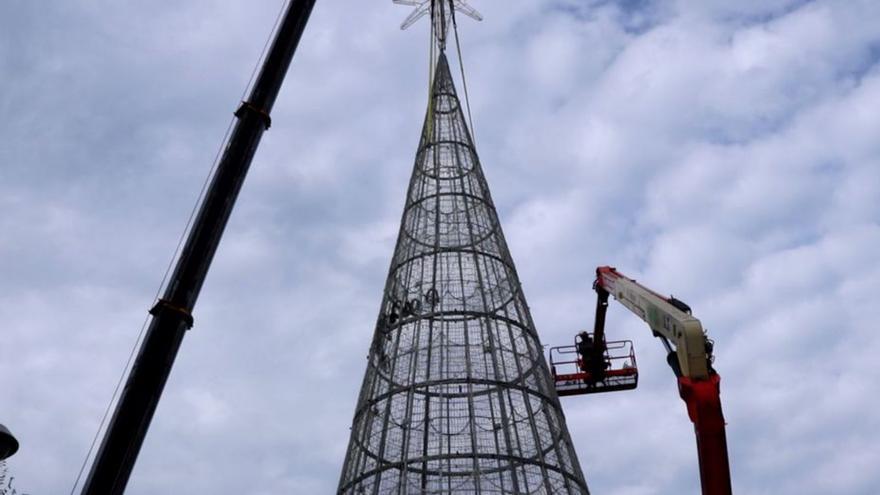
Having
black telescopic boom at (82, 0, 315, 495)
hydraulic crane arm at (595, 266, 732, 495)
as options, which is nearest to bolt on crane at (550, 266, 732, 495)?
hydraulic crane arm at (595, 266, 732, 495)

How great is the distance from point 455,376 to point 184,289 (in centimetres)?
712

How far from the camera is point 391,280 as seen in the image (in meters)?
25.0

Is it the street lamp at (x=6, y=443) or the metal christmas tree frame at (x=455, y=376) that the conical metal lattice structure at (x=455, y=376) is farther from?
the street lamp at (x=6, y=443)

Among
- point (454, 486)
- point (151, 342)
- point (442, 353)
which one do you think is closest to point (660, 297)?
point (442, 353)

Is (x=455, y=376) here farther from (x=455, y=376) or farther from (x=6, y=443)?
(x=6, y=443)

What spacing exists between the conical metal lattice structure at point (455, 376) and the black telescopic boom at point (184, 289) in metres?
5.74

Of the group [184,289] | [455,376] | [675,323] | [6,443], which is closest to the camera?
[6,443]

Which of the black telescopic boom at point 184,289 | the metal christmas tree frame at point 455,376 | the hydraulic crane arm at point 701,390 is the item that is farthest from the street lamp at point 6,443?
the hydraulic crane arm at point 701,390

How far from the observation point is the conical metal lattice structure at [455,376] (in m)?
19.7

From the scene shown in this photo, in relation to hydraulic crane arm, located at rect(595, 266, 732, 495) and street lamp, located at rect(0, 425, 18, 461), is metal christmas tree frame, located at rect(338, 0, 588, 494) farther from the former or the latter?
street lamp, located at rect(0, 425, 18, 461)

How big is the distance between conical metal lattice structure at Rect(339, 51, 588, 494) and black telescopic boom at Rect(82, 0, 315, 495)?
5741 mm

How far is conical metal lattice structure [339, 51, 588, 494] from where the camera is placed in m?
19.7

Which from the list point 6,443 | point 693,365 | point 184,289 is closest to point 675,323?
point 693,365

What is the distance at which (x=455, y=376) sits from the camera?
70.8 feet
